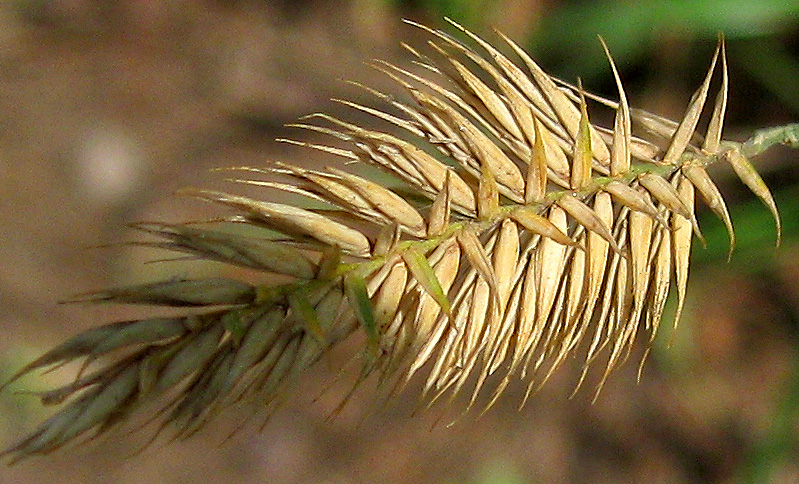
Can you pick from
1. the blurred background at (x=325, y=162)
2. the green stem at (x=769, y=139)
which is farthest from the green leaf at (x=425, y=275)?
the blurred background at (x=325, y=162)

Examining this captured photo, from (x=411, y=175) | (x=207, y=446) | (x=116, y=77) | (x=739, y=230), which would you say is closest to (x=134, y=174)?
(x=116, y=77)

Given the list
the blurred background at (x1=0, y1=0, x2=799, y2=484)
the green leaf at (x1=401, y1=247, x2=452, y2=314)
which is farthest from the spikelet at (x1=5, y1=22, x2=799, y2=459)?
the blurred background at (x1=0, y1=0, x2=799, y2=484)

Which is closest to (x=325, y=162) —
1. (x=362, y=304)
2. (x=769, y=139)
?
(x=769, y=139)

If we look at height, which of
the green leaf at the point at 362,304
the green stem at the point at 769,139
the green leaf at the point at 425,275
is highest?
the green stem at the point at 769,139

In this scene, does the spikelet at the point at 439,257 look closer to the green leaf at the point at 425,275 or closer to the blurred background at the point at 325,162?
the green leaf at the point at 425,275

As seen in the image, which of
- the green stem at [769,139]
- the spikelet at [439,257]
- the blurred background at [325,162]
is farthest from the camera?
the blurred background at [325,162]

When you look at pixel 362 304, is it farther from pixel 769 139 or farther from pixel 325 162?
pixel 325 162
